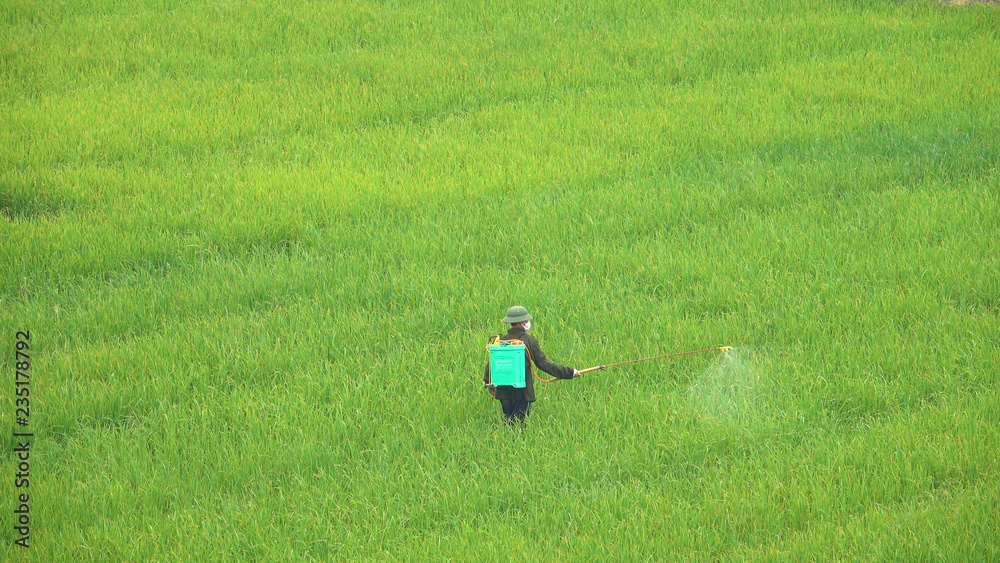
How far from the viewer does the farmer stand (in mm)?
4949

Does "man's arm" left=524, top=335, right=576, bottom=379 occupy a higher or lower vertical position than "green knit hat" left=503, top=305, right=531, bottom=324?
lower

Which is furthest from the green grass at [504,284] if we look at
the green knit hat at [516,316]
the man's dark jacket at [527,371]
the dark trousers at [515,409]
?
the green knit hat at [516,316]

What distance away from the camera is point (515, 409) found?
5.05 metres

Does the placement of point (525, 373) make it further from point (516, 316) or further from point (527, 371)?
point (516, 316)

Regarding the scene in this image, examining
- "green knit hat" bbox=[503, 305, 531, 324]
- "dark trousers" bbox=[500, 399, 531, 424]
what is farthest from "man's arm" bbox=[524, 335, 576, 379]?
"dark trousers" bbox=[500, 399, 531, 424]

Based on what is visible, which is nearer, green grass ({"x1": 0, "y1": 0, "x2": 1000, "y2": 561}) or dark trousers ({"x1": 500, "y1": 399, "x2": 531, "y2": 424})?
green grass ({"x1": 0, "y1": 0, "x2": 1000, "y2": 561})

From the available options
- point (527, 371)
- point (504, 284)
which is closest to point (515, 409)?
point (527, 371)

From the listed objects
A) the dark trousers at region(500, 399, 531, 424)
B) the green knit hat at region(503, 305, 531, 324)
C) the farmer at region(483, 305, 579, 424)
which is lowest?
the dark trousers at region(500, 399, 531, 424)

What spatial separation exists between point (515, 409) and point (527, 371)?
0.26 metres

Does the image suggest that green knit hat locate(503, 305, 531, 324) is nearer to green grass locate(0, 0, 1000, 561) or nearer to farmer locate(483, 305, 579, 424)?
farmer locate(483, 305, 579, 424)

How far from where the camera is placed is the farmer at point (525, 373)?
195 inches

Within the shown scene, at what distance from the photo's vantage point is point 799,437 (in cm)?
485

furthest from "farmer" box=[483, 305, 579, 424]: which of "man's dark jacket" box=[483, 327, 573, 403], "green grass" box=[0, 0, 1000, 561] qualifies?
"green grass" box=[0, 0, 1000, 561]

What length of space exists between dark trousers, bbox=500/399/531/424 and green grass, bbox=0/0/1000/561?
0.15 meters
